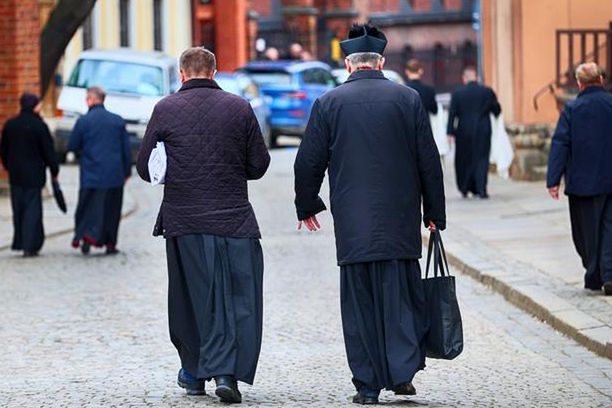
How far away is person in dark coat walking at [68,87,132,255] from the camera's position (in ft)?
62.6

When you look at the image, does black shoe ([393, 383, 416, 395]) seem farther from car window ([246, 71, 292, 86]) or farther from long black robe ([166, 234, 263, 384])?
car window ([246, 71, 292, 86])

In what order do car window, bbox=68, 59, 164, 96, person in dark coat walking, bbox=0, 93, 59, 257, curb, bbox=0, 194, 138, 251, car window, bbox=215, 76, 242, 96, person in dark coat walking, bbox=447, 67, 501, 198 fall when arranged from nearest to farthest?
person in dark coat walking, bbox=0, 93, 59, 257, curb, bbox=0, 194, 138, 251, person in dark coat walking, bbox=447, 67, 501, 198, car window, bbox=68, 59, 164, 96, car window, bbox=215, 76, 242, 96

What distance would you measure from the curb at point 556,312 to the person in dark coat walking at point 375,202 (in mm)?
2407

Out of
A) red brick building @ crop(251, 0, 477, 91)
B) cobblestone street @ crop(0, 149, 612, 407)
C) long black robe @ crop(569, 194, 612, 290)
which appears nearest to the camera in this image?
cobblestone street @ crop(0, 149, 612, 407)

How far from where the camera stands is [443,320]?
946cm

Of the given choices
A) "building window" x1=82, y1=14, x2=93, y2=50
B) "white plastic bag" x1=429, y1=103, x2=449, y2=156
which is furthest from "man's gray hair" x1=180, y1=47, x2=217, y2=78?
"building window" x1=82, y1=14, x2=93, y2=50

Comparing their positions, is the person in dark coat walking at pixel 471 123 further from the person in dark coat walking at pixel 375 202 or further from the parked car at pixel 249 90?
the person in dark coat walking at pixel 375 202

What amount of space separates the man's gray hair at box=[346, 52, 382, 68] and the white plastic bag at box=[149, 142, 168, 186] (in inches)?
41.9

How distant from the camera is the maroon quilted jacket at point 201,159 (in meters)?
9.77

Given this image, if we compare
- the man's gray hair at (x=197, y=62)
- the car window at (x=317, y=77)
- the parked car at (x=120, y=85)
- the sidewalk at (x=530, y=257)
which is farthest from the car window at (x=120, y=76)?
the man's gray hair at (x=197, y=62)

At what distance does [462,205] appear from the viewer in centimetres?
2391

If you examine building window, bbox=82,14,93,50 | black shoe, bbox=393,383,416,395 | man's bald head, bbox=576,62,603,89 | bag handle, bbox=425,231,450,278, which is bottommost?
black shoe, bbox=393,383,416,395

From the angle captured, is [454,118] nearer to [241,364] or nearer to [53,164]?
[53,164]

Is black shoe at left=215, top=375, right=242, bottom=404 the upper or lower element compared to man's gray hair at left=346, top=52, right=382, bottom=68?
lower
